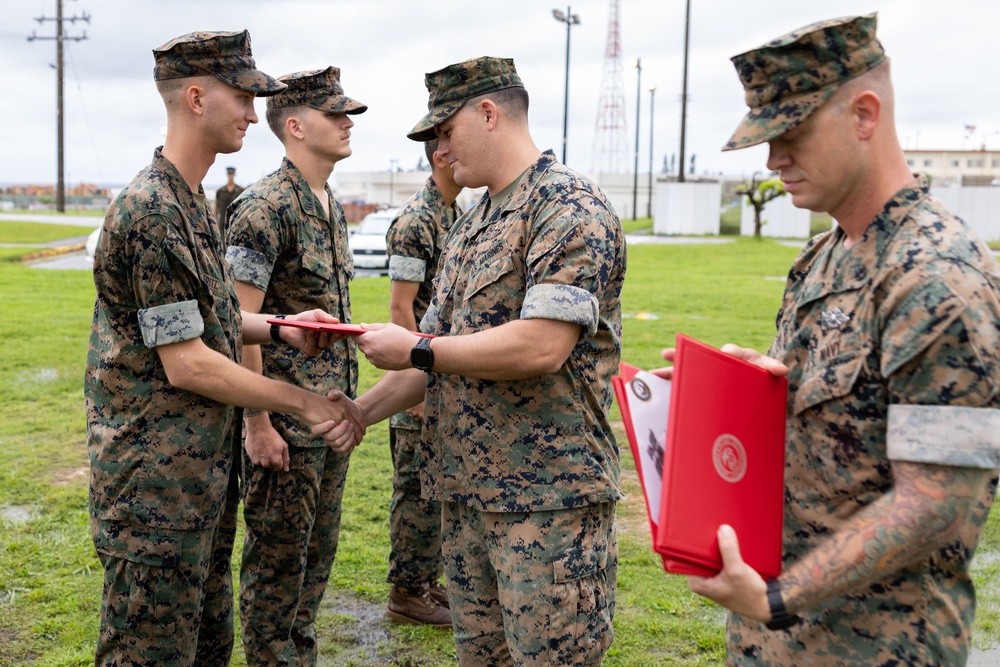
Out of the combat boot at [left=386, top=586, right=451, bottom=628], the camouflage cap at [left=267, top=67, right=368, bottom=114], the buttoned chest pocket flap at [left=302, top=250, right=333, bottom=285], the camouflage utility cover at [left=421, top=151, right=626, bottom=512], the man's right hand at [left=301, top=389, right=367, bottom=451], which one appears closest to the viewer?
the camouflage utility cover at [left=421, top=151, right=626, bottom=512]

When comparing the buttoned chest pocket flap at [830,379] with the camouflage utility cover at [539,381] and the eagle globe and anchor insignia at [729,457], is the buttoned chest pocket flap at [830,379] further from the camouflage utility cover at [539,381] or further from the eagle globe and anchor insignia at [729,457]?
the camouflage utility cover at [539,381]

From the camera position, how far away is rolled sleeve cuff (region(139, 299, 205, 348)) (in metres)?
2.88

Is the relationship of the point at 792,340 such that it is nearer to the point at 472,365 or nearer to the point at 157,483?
the point at 472,365

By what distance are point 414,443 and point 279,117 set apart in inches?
69.8

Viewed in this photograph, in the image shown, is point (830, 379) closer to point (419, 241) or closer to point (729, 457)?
point (729, 457)

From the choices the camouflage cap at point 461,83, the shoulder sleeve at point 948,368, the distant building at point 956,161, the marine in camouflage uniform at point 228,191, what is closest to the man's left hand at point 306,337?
the camouflage cap at point 461,83

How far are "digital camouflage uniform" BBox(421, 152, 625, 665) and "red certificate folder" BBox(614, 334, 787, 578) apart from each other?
737 mm

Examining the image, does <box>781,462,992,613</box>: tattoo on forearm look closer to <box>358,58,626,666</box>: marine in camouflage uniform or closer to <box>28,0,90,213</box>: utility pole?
<box>358,58,626,666</box>: marine in camouflage uniform

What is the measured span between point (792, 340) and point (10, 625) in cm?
400

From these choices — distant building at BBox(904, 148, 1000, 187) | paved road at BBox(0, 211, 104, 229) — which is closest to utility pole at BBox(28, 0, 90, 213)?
paved road at BBox(0, 211, 104, 229)

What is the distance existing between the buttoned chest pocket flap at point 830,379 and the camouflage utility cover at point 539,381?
787 mm

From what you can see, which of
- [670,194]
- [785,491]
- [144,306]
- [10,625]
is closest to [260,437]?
[144,306]

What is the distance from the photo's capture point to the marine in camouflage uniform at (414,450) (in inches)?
187

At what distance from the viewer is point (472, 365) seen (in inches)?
107
